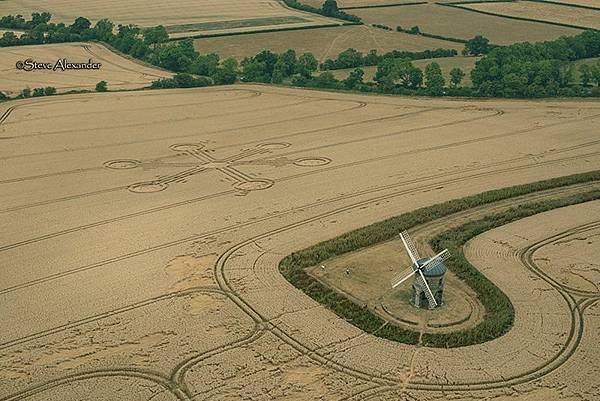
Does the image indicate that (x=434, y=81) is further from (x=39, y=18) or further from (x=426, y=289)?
(x=39, y=18)

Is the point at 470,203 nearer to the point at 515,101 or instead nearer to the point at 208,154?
the point at 208,154

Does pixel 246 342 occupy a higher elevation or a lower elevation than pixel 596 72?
lower

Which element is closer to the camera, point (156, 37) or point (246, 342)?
point (246, 342)

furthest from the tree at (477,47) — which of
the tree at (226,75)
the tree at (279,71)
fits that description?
Result: the tree at (226,75)

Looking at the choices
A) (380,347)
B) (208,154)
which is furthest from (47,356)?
(208,154)

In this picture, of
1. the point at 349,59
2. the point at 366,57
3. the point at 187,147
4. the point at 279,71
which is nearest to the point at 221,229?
the point at 187,147

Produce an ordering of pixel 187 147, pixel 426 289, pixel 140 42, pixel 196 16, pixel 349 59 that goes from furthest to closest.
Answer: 1. pixel 196 16
2. pixel 140 42
3. pixel 349 59
4. pixel 187 147
5. pixel 426 289
